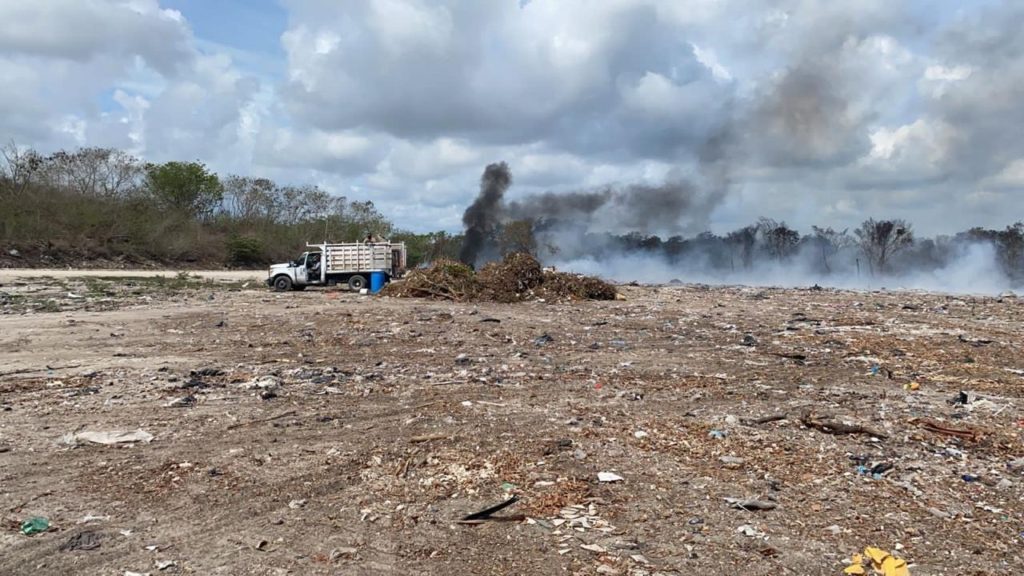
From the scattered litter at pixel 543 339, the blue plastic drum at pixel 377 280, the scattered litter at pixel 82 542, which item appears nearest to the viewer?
the scattered litter at pixel 82 542

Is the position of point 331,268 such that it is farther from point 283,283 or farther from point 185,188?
point 185,188

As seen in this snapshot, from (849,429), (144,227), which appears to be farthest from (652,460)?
(144,227)

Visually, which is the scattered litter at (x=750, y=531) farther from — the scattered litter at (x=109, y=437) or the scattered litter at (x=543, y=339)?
the scattered litter at (x=543, y=339)

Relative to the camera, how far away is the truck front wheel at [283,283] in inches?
871

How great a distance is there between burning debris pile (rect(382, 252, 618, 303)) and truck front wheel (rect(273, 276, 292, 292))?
191 inches

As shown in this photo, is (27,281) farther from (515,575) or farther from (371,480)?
(515,575)

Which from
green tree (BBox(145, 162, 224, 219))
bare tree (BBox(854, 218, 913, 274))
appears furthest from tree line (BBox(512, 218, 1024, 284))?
green tree (BBox(145, 162, 224, 219))

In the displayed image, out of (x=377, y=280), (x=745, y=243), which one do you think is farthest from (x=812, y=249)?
(x=377, y=280)

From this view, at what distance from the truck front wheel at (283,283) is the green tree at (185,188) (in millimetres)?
22520

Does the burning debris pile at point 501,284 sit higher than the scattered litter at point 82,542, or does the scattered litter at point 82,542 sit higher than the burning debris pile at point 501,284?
the burning debris pile at point 501,284

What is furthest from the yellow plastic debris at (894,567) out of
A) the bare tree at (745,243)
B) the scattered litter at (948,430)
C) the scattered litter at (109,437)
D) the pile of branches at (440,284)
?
the bare tree at (745,243)

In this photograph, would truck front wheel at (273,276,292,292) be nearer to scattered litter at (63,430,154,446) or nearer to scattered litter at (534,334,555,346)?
scattered litter at (534,334,555,346)

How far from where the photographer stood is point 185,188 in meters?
43.7

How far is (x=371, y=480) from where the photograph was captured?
4355 mm
